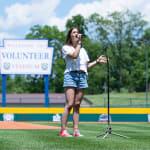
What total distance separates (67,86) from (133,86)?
2385 inches

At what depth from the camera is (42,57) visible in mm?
22469

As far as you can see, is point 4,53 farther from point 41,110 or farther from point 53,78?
point 53,78

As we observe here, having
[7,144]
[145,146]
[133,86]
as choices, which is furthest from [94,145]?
[133,86]

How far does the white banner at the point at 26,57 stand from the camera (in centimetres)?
2227

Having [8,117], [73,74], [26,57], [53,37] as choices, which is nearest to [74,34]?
[73,74]

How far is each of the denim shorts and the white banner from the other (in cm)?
1688

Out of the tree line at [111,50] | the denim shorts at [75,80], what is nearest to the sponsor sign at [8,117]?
the denim shorts at [75,80]

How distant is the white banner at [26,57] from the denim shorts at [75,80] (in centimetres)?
1688

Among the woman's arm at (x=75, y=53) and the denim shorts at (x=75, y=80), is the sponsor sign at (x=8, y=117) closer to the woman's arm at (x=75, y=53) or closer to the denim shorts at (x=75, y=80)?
the denim shorts at (x=75, y=80)

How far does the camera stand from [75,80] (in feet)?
17.9

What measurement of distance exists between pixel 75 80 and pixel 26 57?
17383mm

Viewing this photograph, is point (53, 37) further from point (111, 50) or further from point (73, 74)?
point (73, 74)

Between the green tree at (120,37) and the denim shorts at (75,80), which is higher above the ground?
the green tree at (120,37)

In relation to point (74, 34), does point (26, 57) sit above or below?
above
